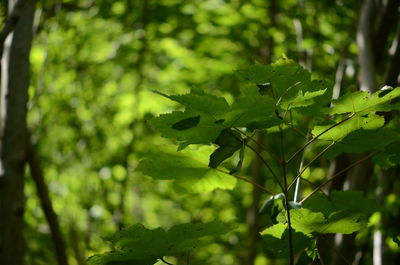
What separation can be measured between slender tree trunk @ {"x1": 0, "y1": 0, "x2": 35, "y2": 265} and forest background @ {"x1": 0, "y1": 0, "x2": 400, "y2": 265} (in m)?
0.45

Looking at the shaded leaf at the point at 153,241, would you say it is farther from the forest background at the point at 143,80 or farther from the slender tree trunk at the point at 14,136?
the forest background at the point at 143,80

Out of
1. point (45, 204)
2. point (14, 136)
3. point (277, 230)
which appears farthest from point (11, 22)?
point (45, 204)

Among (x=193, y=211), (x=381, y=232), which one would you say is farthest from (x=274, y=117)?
(x=193, y=211)

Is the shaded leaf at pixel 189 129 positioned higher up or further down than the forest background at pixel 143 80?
higher up

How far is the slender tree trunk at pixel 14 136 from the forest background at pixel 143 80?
0.45 m

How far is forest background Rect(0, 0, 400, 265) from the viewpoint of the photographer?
2508 mm

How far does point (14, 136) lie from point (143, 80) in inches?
95.7

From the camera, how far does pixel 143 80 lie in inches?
158

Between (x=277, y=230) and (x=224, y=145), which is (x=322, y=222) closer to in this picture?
(x=277, y=230)

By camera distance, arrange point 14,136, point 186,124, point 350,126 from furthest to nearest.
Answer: point 14,136 < point 350,126 < point 186,124

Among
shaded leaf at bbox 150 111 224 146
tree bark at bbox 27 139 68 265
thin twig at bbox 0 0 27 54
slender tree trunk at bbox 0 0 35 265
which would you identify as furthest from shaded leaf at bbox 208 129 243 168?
tree bark at bbox 27 139 68 265

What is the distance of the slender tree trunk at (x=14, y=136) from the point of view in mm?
1565

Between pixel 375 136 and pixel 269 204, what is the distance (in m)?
0.22

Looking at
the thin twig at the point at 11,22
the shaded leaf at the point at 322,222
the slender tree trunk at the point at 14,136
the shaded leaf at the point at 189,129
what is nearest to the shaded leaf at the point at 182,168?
the shaded leaf at the point at 189,129
